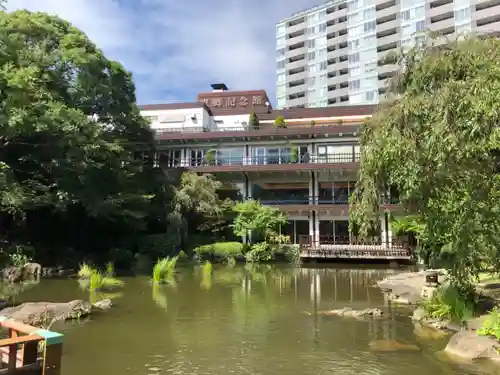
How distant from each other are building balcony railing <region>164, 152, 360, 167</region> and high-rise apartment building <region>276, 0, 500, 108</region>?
37088 millimetres

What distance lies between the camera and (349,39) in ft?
257

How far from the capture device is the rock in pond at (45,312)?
10.6 m

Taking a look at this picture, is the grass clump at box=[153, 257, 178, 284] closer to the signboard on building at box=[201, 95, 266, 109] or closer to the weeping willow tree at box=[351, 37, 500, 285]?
the weeping willow tree at box=[351, 37, 500, 285]

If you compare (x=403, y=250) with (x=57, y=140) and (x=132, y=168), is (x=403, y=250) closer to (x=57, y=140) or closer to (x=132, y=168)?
(x=132, y=168)

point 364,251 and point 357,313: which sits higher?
point 364,251

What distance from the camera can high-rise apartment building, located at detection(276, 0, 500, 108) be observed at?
6662 centimetres

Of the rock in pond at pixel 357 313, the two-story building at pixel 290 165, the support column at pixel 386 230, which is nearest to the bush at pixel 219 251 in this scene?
the two-story building at pixel 290 165

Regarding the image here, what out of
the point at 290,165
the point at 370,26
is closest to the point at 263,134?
the point at 290,165

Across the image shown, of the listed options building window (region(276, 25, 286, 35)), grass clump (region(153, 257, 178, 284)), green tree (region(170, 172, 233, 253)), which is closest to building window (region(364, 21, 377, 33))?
building window (region(276, 25, 286, 35))

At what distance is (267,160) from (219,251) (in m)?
10.1

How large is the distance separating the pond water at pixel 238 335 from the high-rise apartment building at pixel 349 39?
5763 centimetres

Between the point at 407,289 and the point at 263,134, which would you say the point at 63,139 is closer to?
the point at 263,134

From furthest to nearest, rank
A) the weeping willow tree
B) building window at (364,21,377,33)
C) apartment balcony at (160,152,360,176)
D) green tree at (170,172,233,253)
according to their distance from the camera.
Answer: building window at (364,21,377,33), apartment balcony at (160,152,360,176), green tree at (170,172,233,253), the weeping willow tree

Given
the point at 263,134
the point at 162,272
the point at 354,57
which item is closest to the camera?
the point at 162,272
